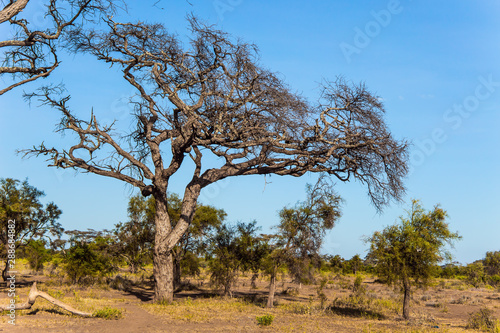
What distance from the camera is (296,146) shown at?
20219 millimetres

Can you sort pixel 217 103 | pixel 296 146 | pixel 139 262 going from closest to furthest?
pixel 217 103, pixel 296 146, pixel 139 262

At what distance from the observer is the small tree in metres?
19.0

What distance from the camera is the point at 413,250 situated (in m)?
19.1

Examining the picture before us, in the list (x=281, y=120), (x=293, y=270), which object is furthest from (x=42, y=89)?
(x=293, y=270)

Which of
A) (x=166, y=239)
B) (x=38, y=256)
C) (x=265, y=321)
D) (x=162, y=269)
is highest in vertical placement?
(x=166, y=239)

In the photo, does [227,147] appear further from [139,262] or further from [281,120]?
[139,262]

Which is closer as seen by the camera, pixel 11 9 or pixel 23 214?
pixel 11 9

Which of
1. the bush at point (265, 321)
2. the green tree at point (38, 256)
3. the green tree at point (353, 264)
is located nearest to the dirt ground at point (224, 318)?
the bush at point (265, 321)

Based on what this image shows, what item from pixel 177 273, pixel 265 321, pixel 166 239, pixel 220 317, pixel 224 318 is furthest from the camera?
pixel 177 273

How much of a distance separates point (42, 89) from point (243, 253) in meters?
13.5

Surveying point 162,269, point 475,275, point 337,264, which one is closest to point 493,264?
point 475,275

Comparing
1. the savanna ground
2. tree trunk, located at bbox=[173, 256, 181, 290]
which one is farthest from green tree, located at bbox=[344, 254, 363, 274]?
tree trunk, located at bbox=[173, 256, 181, 290]

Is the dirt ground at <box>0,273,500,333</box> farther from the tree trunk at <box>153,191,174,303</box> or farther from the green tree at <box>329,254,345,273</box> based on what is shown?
the green tree at <box>329,254,345,273</box>

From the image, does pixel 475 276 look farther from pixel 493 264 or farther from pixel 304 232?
pixel 304 232
